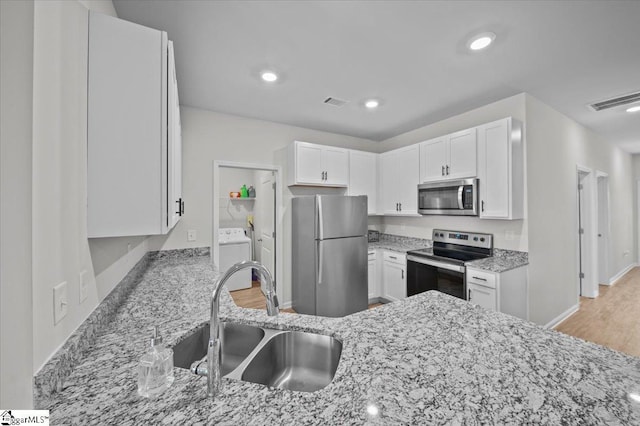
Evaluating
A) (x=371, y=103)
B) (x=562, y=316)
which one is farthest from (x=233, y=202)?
(x=562, y=316)

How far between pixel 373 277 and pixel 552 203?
7.60ft

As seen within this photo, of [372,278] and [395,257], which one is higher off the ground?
[395,257]

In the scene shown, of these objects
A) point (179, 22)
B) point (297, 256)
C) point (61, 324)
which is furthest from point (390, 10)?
point (297, 256)

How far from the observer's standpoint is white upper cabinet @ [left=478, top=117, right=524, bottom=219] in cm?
252

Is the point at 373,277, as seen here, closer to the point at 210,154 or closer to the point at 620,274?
the point at 210,154

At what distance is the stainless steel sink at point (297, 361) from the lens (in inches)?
41.3

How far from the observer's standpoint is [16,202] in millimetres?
628

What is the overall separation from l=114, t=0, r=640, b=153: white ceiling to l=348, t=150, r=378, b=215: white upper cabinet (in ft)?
2.92

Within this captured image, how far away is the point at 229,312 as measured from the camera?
1303 millimetres

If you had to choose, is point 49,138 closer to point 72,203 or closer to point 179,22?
point 72,203

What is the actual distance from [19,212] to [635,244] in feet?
30.7

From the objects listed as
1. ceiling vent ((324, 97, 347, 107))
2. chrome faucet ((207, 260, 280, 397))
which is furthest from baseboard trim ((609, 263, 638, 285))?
chrome faucet ((207, 260, 280, 397))

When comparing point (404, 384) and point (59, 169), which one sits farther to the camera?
point (59, 169)

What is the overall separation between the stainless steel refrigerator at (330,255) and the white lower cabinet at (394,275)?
385 mm
